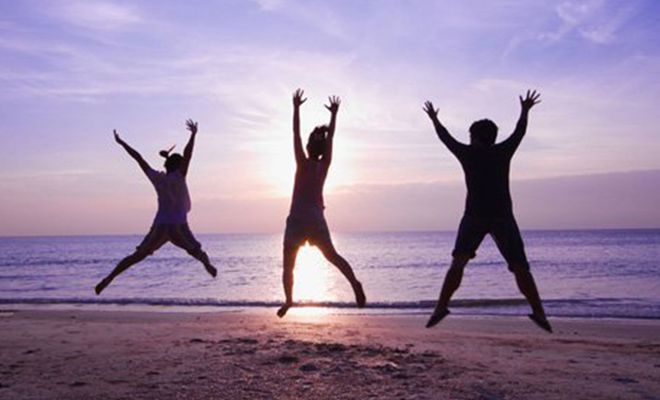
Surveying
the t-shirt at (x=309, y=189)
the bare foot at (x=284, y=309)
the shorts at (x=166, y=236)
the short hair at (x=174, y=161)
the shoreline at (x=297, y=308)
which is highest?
the short hair at (x=174, y=161)

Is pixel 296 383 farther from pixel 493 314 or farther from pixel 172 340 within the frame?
pixel 493 314

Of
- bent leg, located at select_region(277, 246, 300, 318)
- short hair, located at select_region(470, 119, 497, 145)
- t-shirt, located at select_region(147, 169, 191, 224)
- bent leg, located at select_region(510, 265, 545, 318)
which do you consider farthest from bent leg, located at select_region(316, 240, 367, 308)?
t-shirt, located at select_region(147, 169, 191, 224)

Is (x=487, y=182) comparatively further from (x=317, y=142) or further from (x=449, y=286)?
(x=317, y=142)

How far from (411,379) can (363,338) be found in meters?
5.72

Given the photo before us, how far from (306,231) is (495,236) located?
7.46 feet

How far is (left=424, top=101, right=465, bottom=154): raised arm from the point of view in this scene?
850 centimetres

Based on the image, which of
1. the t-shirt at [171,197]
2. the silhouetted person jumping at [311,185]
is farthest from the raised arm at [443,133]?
the t-shirt at [171,197]

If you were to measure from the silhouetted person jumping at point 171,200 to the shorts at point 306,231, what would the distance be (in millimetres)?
2528

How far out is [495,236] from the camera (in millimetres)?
8633

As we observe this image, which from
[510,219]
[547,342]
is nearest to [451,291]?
[510,219]

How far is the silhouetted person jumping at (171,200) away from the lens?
37.0 ft

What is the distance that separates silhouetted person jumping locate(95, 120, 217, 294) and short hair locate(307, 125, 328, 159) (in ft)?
8.56

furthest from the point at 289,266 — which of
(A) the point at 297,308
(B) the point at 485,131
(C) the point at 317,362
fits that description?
(A) the point at 297,308

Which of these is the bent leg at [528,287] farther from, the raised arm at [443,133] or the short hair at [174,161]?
the short hair at [174,161]
